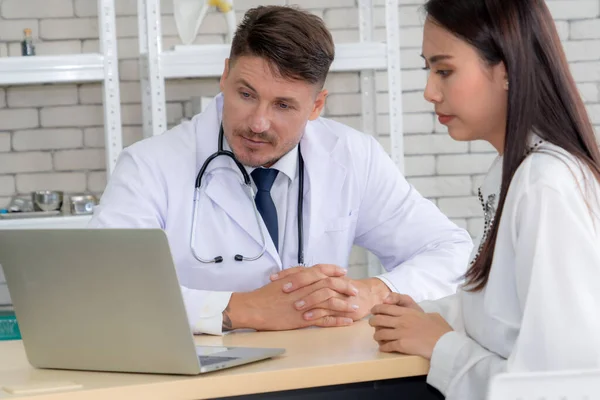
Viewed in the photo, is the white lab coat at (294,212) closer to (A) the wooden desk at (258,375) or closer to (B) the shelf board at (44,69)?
(A) the wooden desk at (258,375)

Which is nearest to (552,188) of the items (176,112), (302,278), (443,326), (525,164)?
(525,164)

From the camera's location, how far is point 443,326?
1.49 m

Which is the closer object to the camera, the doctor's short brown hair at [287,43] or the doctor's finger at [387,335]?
the doctor's finger at [387,335]

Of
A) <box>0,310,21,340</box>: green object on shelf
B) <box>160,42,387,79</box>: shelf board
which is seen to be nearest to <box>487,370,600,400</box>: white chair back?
<box>0,310,21,340</box>: green object on shelf

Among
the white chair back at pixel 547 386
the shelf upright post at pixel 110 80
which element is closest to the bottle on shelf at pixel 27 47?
the shelf upright post at pixel 110 80

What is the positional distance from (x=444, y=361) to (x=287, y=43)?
897 mm

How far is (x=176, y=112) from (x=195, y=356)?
1955 millimetres

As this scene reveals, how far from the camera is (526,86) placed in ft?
4.50

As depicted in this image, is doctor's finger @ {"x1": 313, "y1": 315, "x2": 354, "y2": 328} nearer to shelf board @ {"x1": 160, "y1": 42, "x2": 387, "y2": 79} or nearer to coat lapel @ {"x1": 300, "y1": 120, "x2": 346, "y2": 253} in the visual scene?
coat lapel @ {"x1": 300, "y1": 120, "x2": 346, "y2": 253}

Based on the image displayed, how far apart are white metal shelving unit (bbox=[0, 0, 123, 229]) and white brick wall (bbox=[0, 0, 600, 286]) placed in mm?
383

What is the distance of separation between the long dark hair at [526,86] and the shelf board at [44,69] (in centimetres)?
160

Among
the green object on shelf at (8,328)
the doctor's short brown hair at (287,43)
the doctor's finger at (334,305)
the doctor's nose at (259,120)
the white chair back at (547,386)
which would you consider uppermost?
the doctor's short brown hair at (287,43)

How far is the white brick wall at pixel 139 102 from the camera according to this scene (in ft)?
10.1

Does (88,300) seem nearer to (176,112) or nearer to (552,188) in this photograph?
(552,188)
